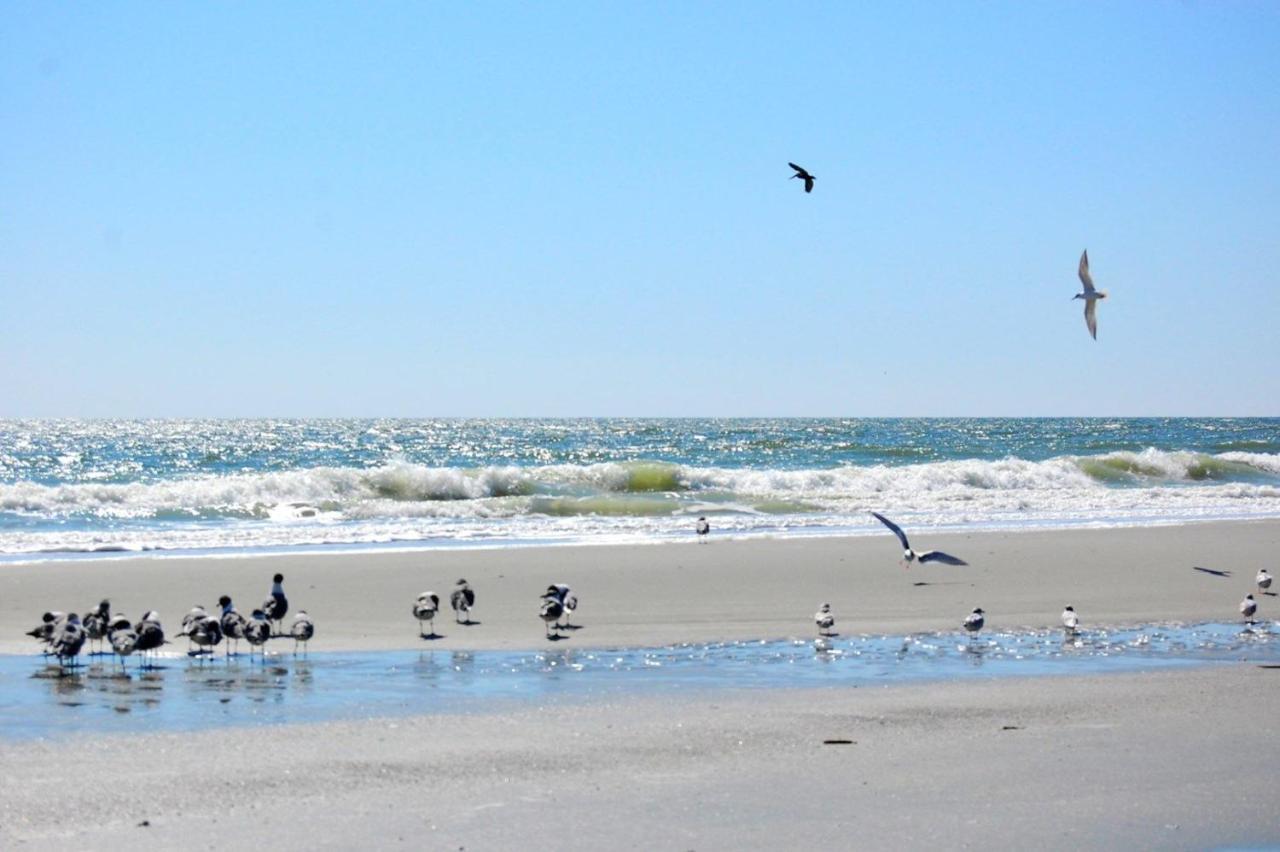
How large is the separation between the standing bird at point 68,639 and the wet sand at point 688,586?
4.15 ft

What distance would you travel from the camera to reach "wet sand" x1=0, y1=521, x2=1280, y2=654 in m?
12.9

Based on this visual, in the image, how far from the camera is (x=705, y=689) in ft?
31.4

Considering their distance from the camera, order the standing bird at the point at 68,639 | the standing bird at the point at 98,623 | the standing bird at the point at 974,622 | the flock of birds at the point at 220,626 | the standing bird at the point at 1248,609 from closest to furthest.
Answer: the standing bird at the point at 68,639 → the flock of birds at the point at 220,626 → the standing bird at the point at 98,623 → the standing bird at the point at 974,622 → the standing bird at the point at 1248,609

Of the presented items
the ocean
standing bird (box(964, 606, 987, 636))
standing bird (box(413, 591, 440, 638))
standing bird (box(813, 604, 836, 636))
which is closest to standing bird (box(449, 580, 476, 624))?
standing bird (box(413, 591, 440, 638))

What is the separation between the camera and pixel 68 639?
Answer: 10305 millimetres

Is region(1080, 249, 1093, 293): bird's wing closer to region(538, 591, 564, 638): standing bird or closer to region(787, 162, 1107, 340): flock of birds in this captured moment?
region(787, 162, 1107, 340): flock of birds

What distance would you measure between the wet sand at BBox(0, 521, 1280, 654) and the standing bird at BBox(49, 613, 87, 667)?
1.26m

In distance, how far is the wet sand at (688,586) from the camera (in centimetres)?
1291

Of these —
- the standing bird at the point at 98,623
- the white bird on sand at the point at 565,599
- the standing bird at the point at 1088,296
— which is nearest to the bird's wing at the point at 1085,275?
the standing bird at the point at 1088,296

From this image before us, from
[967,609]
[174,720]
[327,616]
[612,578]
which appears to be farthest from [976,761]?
[612,578]

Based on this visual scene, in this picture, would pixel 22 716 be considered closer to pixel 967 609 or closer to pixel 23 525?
pixel 967 609

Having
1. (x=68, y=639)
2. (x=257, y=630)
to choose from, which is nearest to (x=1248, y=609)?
(x=257, y=630)

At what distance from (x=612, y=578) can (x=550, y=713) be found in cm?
757

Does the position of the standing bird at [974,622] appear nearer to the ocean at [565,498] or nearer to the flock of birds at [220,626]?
the flock of birds at [220,626]
